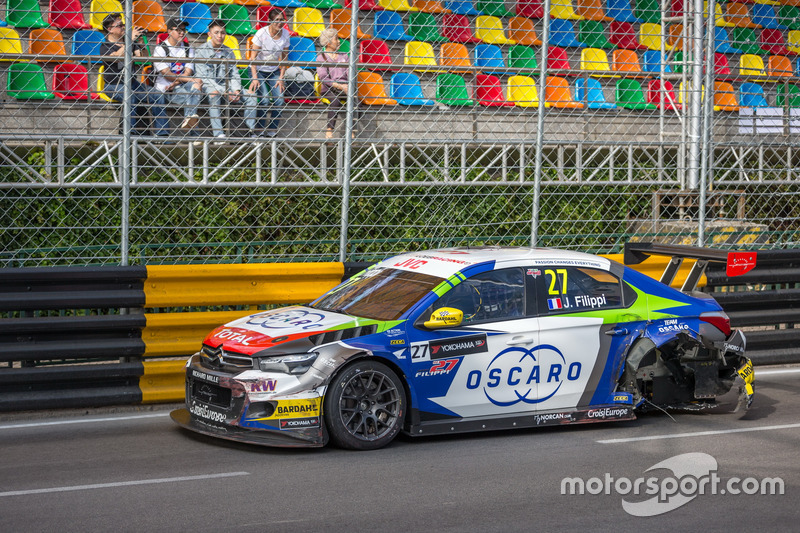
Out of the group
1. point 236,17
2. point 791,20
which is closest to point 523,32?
point 236,17

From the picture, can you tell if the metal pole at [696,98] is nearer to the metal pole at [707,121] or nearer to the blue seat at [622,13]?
the metal pole at [707,121]

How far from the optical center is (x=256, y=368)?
7.00 metres

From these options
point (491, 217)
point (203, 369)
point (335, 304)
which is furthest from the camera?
point (491, 217)

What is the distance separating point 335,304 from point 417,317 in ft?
3.13

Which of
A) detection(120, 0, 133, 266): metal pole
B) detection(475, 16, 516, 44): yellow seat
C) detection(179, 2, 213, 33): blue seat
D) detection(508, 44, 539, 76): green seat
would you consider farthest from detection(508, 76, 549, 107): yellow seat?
detection(120, 0, 133, 266): metal pole

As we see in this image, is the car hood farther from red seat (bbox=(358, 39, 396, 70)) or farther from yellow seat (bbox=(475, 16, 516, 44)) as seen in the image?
yellow seat (bbox=(475, 16, 516, 44))

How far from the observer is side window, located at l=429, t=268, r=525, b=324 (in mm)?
7551

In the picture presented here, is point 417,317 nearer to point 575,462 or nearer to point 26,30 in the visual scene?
point 575,462

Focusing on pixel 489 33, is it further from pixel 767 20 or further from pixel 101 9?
pixel 767 20

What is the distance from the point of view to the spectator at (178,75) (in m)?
10.2

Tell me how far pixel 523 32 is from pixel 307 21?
396 cm

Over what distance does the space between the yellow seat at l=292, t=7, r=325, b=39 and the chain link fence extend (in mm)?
37

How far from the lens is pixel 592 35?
17.6 m

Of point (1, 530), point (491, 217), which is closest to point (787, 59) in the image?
point (491, 217)
